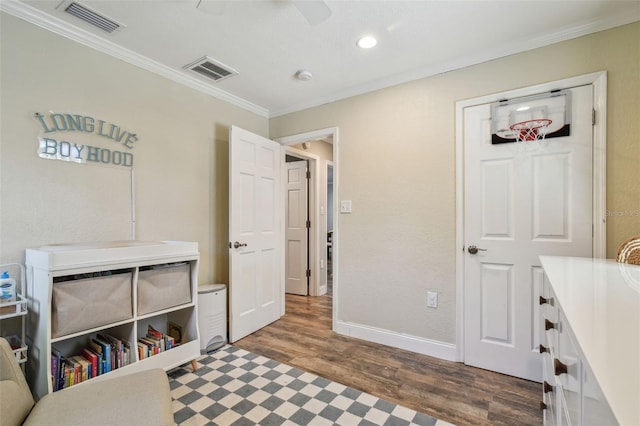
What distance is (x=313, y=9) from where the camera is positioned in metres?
1.39

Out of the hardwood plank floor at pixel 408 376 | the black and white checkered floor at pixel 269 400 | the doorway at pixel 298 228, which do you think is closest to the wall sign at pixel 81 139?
the black and white checkered floor at pixel 269 400

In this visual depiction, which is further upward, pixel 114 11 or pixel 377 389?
pixel 114 11

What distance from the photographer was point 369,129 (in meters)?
2.82

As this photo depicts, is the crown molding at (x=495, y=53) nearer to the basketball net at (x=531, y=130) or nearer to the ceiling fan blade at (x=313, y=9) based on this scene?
the basketball net at (x=531, y=130)

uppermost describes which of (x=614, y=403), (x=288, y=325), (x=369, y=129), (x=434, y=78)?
(x=434, y=78)

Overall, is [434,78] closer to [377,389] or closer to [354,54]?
[354,54]

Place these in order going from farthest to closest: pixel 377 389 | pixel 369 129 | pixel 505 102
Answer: pixel 369 129 < pixel 505 102 < pixel 377 389

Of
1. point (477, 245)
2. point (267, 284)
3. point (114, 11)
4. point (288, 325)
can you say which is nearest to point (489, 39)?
point (477, 245)

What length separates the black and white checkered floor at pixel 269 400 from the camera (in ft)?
5.57

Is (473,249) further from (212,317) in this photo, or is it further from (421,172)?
(212,317)

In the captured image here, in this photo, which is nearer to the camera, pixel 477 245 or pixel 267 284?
pixel 477 245

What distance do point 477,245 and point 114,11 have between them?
2.95 metres

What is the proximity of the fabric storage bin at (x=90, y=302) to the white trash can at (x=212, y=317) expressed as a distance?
73cm

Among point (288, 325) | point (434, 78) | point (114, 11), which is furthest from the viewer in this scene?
point (288, 325)
